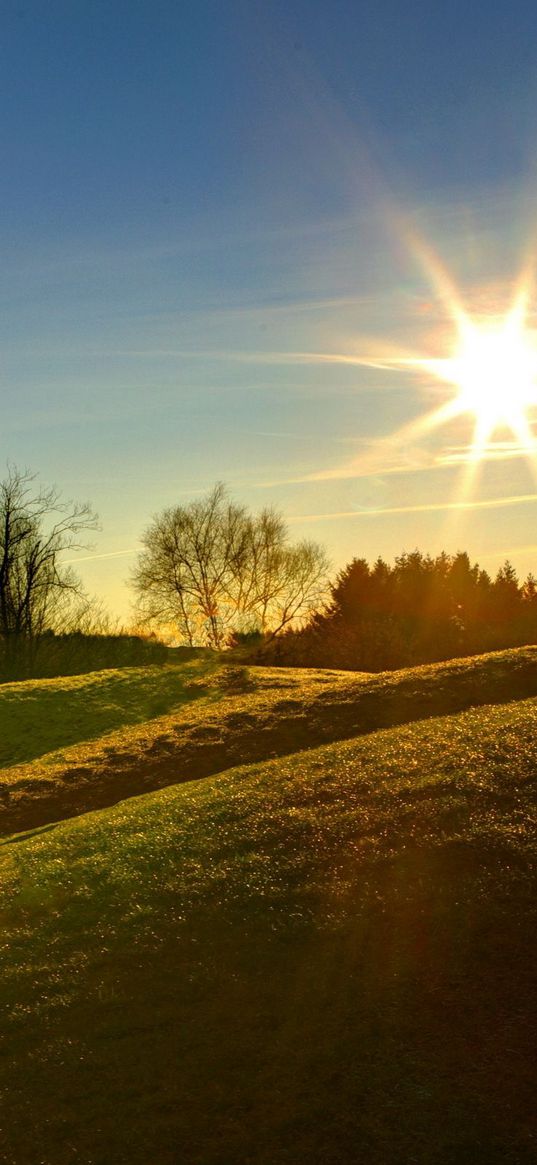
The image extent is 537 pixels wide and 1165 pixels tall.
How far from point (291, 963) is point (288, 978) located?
283 mm

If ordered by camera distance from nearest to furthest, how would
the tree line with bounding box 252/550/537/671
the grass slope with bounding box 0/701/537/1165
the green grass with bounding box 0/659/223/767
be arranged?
1. the grass slope with bounding box 0/701/537/1165
2. the green grass with bounding box 0/659/223/767
3. the tree line with bounding box 252/550/537/671

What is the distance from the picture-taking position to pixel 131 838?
15547 mm

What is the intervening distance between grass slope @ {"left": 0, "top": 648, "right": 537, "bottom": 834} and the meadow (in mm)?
2971

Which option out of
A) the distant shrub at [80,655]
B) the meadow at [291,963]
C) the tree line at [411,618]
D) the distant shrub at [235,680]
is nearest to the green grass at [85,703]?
the distant shrub at [235,680]

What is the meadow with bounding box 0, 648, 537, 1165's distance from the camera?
873cm

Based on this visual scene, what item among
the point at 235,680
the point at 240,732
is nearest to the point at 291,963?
the point at 240,732

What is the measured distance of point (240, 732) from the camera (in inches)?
963

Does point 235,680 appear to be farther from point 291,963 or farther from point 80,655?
point 291,963

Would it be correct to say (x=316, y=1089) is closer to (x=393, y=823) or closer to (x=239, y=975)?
(x=239, y=975)

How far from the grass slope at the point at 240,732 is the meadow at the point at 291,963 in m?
2.97

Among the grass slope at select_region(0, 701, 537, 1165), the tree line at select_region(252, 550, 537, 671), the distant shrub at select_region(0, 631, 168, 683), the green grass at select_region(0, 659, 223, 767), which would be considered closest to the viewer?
the grass slope at select_region(0, 701, 537, 1165)

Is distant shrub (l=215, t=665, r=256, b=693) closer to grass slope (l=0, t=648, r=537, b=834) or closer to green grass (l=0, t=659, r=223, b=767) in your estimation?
green grass (l=0, t=659, r=223, b=767)

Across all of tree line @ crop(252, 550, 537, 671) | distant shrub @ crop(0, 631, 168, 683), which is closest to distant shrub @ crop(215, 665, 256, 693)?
tree line @ crop(252, 550, 537, 671)

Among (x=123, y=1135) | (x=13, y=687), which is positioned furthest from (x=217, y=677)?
(x=123, y=1135)
